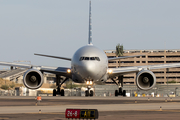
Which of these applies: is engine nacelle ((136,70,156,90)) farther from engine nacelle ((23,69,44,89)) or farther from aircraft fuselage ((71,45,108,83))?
engine nacelle ((23,69,44,89))

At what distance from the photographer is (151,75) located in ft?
112

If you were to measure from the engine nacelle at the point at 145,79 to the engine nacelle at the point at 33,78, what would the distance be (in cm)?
942

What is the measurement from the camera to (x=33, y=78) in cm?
3484

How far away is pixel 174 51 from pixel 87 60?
14435 cm

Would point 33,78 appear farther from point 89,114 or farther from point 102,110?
point 89,114

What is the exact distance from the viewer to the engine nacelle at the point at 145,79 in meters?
33.9

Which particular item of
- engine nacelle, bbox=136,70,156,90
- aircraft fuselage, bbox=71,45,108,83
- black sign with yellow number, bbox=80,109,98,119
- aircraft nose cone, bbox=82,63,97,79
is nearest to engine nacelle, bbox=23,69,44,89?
aircraft fuselage, bbox=71,45,108,83

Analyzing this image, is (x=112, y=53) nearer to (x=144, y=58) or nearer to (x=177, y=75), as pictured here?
(x=144, y=58)

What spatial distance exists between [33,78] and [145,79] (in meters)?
10.9

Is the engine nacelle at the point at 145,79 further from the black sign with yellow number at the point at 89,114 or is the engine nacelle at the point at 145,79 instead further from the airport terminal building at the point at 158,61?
the airport terminal building at the point at 158,61

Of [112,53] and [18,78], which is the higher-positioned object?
[112,53]

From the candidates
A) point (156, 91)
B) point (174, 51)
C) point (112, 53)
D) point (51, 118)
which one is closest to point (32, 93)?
point (156, 91)

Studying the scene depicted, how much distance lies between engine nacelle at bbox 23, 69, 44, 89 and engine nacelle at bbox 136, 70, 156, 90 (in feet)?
30.9

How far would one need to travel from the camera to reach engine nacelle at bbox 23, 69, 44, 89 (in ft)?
114
